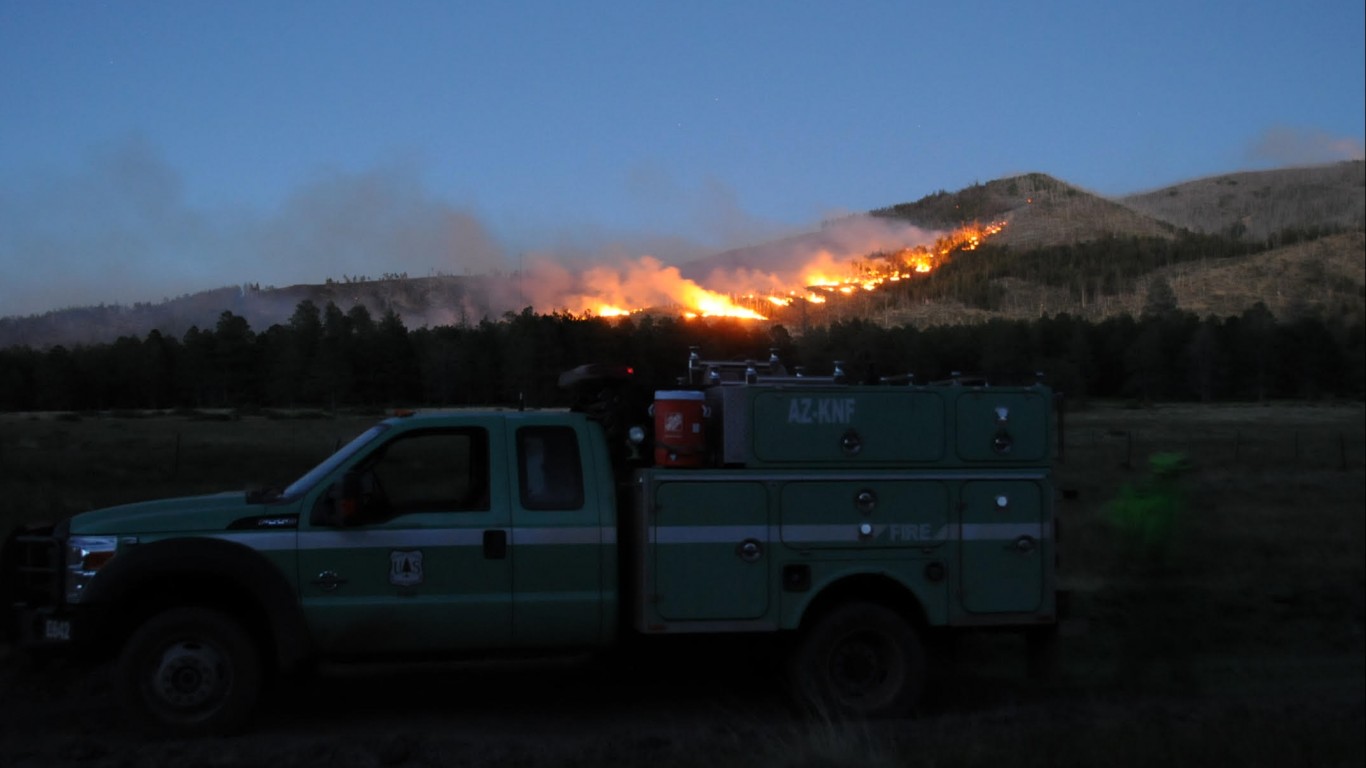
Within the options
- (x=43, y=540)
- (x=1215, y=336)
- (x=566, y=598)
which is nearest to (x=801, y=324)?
(x=566, y=598)

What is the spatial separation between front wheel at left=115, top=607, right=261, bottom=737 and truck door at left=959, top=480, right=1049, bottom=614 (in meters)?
4.49

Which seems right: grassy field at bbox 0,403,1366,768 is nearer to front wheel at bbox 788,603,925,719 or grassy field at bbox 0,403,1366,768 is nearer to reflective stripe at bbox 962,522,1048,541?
front wheel at bbox 788,603,925,719

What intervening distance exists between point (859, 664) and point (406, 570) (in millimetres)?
2972

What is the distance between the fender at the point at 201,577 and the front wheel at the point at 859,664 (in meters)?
3.10

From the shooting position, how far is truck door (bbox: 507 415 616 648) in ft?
24.6

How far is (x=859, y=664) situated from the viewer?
26.1 ft

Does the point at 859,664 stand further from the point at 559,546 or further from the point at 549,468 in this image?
the point at 549,468

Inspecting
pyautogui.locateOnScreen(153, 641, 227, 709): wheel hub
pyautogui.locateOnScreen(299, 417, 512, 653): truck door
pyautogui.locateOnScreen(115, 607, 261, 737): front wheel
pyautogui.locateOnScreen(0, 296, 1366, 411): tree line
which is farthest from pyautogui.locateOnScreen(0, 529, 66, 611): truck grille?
pyautogui.locateOnScreen(0, 296, 1366, 411): tree line

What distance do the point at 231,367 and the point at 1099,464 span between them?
2010 cm

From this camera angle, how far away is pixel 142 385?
1510 centimetres

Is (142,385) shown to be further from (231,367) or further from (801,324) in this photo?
(801,324)

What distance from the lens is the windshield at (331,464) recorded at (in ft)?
24.4

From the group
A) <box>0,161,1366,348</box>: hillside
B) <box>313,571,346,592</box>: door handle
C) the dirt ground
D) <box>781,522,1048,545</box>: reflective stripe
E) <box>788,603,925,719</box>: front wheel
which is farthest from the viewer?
<box>0,161,1366,348</box>: hillside

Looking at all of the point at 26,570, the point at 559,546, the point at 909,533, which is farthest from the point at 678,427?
the point at 26,570
